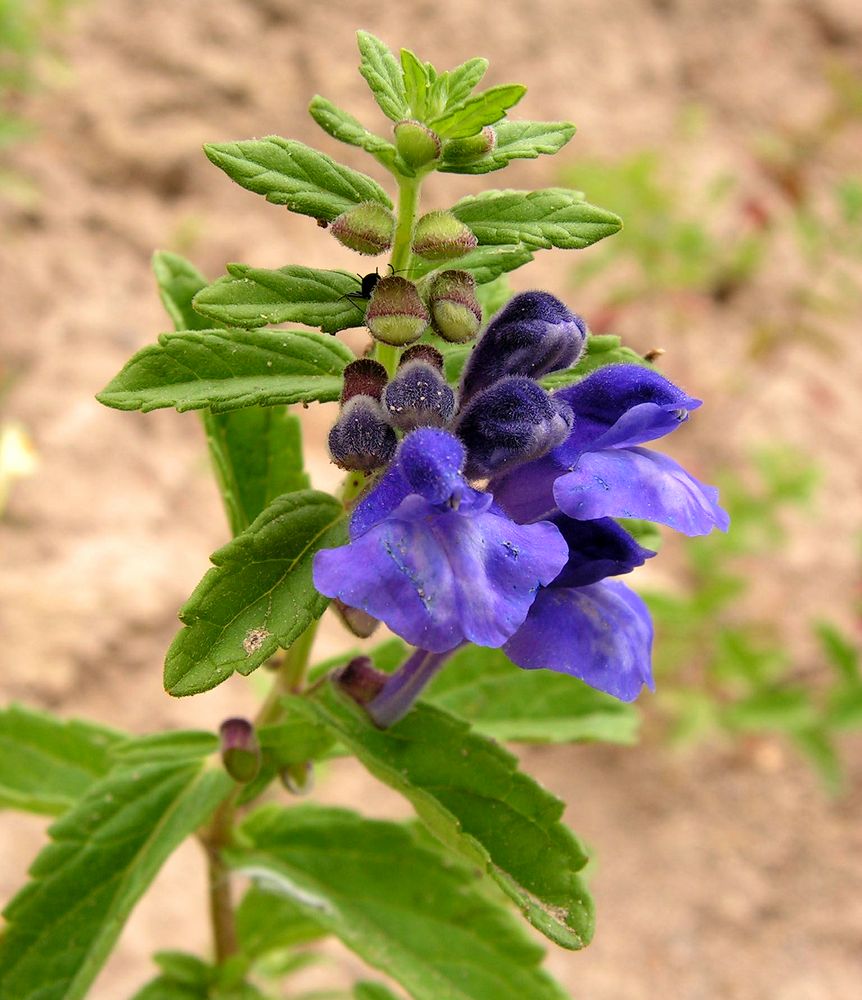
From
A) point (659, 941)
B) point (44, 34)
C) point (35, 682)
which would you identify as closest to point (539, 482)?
point (35, 682)

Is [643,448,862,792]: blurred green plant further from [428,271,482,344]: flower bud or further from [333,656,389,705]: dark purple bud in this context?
[428,271,482,344]: flower bud

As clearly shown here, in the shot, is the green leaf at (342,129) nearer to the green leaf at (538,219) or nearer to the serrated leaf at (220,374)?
the green leaf at (538,219)

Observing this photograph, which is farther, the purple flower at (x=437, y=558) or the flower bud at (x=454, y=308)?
the flower bud at (x=454, y=308)

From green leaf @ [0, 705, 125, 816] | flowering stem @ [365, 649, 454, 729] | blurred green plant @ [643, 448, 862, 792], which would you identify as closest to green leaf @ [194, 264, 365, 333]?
flowering stem @ [365, 649, 454, 729]

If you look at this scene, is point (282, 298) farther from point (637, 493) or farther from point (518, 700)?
point (518, 700)

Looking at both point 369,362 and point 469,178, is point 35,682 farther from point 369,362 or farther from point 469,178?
point 469,178

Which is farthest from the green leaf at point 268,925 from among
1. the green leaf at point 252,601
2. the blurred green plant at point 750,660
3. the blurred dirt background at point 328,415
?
the blurred green plant at point 750,660
